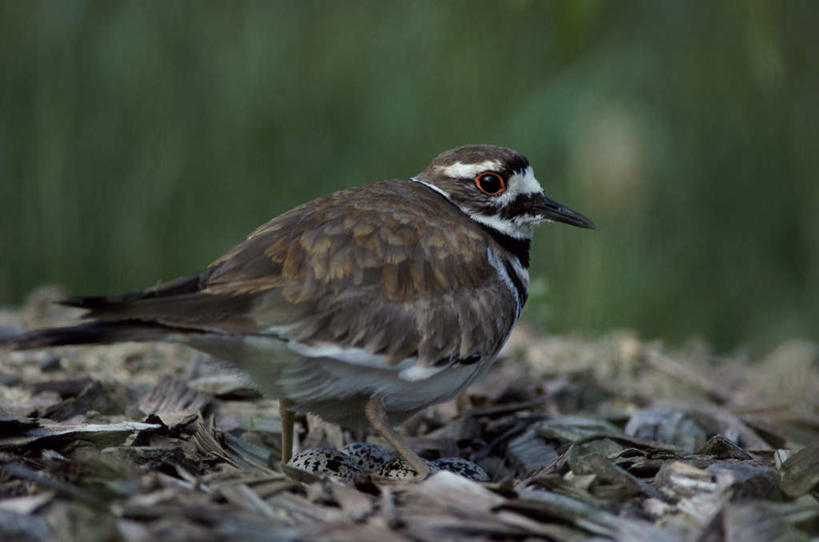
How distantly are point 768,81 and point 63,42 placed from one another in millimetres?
4522

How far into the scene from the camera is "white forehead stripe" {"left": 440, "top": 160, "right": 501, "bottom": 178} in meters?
4.18

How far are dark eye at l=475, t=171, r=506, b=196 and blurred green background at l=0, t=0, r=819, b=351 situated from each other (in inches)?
78.8

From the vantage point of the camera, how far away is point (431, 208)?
12.6 feet

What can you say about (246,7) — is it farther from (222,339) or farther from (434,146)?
(222,339)

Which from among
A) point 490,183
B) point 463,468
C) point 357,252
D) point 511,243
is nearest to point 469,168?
point 490,183

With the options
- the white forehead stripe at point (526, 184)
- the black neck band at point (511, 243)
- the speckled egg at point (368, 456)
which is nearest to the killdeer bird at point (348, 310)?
the speckled egg at point (368, 456)

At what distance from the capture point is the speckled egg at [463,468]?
138 inches

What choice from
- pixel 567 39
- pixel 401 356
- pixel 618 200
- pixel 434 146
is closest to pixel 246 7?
pixel 434 146

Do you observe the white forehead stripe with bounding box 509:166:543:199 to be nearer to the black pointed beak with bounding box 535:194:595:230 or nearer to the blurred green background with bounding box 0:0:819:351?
the black pointed beak with bounding box 535:194:595:230

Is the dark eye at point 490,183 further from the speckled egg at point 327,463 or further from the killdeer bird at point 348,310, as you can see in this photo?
the speckled egg at point 327,463

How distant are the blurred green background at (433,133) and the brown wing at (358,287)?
8.55 feet

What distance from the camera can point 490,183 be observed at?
419cm

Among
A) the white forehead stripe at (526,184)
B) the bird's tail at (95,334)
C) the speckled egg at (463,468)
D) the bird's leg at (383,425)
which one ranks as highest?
the white forehead stripe at (526,184)

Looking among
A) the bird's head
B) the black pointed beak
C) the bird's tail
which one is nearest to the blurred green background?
the black pointed beak
